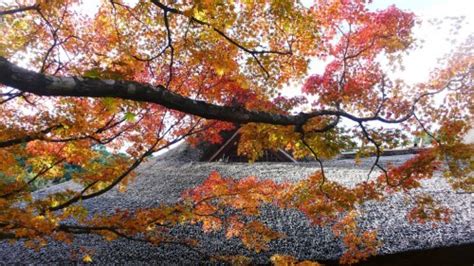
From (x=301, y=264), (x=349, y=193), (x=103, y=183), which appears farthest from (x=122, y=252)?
(x=349, y=193)

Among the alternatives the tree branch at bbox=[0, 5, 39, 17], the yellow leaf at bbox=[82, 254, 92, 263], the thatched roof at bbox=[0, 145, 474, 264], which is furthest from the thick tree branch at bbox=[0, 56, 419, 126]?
the yellow leaf at bbox=[82, 254, 92, 263]

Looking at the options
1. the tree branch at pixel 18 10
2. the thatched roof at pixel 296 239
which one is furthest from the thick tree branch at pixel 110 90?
the thatched roof at pixel 296 239

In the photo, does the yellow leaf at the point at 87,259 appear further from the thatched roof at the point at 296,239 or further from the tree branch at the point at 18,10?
the tree branch at the point at 18,10

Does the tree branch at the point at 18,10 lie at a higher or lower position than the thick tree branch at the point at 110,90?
higher

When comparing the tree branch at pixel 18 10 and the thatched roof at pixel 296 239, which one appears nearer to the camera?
the tree branch at pixel 18 10

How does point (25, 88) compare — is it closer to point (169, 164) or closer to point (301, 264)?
point (301, 264)

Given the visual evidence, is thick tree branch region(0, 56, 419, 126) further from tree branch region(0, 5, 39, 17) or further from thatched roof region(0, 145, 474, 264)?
thatched roof region(0, 145, 474, 264)

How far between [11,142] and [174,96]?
8.63 ft

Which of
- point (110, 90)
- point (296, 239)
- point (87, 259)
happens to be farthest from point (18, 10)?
point (296, 239)

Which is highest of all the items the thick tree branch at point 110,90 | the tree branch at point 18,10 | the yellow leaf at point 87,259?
the tree branch at point 18,10

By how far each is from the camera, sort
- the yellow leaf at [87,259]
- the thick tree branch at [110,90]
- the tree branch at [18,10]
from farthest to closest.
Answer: the yellow leaf at [87,259] → the tree branch at [18,10] → the thick tree branch at [110,90]

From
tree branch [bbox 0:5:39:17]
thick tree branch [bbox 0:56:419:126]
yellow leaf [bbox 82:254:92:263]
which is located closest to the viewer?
thick tree branch [bbox 0:56:419:126]

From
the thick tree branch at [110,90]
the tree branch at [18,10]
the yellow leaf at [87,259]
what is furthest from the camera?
the yellow leaf at [87,259]

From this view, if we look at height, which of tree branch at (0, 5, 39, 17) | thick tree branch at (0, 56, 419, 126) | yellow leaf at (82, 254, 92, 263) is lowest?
yellow leaf at (82, 254, 92, 263)
